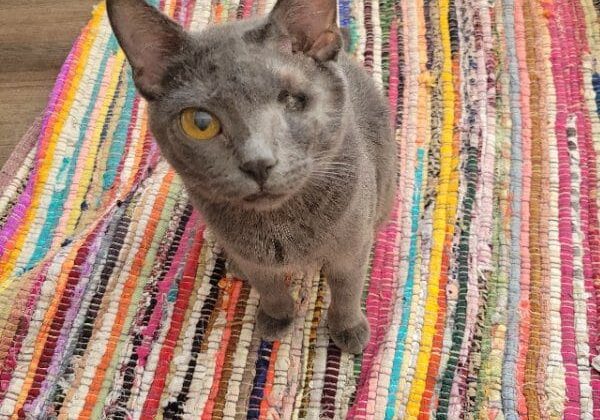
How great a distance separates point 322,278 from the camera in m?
1.18

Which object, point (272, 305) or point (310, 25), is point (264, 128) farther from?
point (272, 305)

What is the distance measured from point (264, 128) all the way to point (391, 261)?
591mm

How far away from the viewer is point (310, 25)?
770 mm

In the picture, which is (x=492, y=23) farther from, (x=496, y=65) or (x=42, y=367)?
(x=42, y=367)

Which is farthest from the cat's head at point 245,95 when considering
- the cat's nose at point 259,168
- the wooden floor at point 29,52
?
the wooden floor at point 29,52

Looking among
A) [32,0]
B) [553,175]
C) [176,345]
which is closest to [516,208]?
[553,175]

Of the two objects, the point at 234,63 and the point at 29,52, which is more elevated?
the point at 29,52

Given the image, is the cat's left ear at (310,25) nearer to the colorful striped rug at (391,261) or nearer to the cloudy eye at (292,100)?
the cloudy eye at (292,100)

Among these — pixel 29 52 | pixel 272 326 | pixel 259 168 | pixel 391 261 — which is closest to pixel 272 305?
pixel 272 326

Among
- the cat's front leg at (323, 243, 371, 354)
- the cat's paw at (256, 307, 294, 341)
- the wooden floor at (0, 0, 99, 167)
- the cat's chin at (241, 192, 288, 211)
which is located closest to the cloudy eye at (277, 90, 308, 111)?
the cat's chin at (241, 192, 288, 211)

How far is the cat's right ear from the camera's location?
0.72m

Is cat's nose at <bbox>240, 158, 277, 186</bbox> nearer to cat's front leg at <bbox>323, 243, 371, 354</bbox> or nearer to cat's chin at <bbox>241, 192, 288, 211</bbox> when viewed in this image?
cat's chin at <bbox>241, 192, 288, 211</bbox>

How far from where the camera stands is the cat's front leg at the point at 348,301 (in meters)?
0.95

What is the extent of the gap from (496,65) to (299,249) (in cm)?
82
